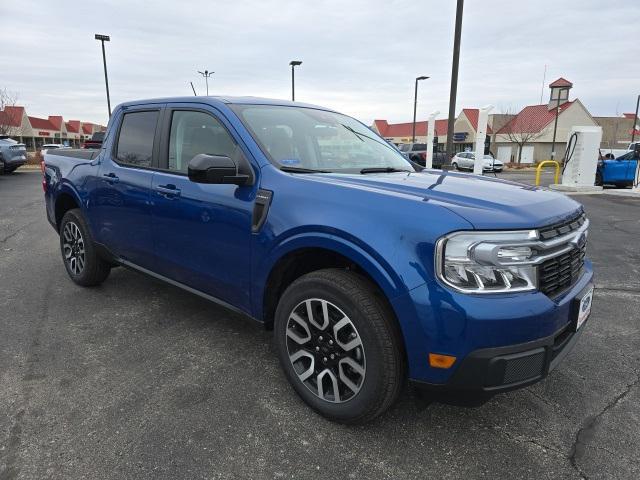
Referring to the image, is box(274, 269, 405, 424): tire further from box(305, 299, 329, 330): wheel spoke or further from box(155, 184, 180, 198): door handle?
box(155, 184, 180, 198): door handle

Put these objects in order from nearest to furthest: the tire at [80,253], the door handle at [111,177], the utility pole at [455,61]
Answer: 1. the door handle at [111,177]
2. the tire at [80,253]
3. the utility pole at [455,61]

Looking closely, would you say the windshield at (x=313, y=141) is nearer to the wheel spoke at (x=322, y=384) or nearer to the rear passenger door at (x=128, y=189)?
the rear passenger door at (x=128, y=189)

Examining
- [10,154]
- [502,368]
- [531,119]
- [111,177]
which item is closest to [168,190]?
[111,177]

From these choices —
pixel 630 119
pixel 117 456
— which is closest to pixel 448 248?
pixel 117 456

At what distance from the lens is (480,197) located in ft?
7.56

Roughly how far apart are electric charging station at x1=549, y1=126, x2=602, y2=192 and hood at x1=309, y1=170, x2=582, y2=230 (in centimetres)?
1445

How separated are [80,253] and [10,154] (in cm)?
1519

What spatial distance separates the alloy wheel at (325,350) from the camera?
2318mm

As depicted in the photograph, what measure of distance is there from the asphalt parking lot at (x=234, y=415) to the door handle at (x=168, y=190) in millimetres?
1126

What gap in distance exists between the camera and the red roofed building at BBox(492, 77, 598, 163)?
159 ft

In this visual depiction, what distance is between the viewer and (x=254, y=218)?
2.69 meters

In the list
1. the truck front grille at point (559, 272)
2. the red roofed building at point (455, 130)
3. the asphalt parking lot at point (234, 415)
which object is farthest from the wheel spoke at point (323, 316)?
the red roofed building at point (455, 130)

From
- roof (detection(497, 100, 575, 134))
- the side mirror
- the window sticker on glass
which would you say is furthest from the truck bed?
roof (detection(497, 100, 575, 134))

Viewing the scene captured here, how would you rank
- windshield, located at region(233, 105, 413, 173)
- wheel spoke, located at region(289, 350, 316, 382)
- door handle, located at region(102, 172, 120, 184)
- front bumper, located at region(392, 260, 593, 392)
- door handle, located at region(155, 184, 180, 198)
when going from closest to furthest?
front bumper, located at region(392, 260, 593, 392) → wheel spoke, located at region(289, 350, 316, 382) → windshield, located at region(233, 105, 413, 173) → door handle, located at region(155, 184, 180, 198) → door handle, located at region(102, 172, 120, 184)
